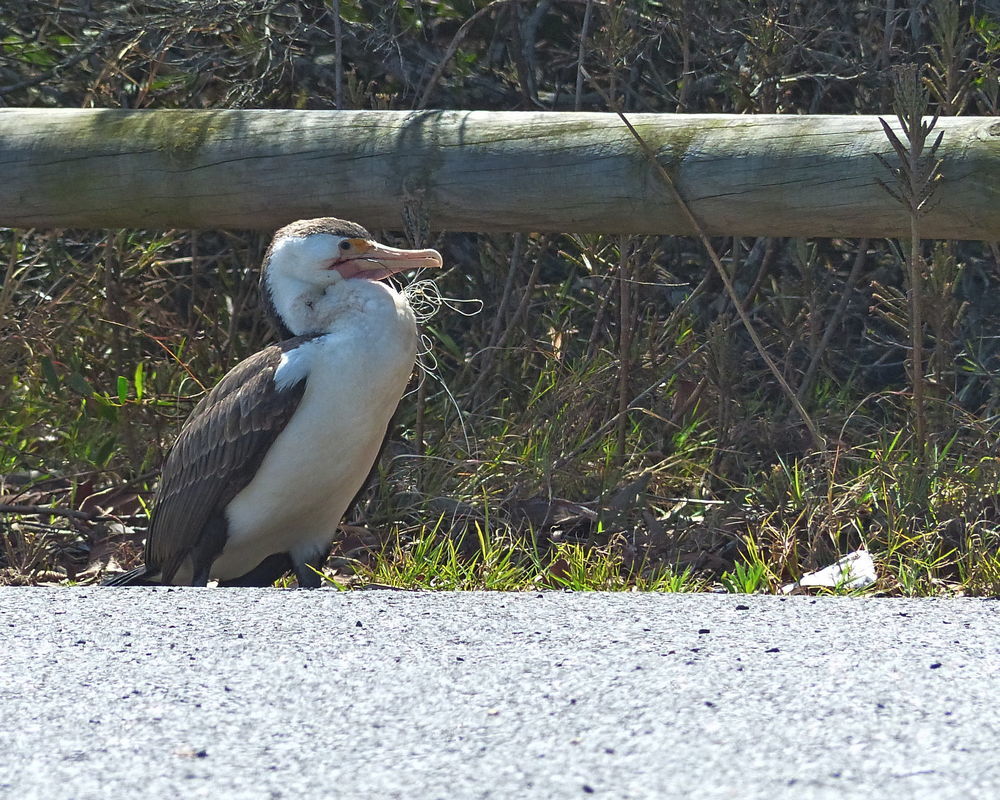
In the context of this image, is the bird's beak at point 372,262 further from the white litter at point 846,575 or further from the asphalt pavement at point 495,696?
the white litter at point 846,575

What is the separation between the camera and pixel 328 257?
469cm

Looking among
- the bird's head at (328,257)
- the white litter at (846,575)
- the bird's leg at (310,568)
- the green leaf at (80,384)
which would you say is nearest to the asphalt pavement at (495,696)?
the white litter at (846,575)

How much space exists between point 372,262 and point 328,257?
134 mm

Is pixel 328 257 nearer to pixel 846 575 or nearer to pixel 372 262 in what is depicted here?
pixel 372 262

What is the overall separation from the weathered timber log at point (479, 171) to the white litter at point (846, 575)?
3.21 feet

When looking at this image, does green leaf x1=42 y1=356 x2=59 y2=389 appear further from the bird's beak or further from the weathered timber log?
the bird's beak

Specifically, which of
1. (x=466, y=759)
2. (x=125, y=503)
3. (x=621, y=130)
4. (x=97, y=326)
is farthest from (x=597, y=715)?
(x=97, y=326)

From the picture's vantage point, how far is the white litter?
13.9 ft

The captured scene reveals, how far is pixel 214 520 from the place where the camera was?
15.6ft

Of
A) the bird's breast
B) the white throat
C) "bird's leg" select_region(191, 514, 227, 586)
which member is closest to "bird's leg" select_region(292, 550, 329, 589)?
the bird's breast

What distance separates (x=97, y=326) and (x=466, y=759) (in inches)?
167

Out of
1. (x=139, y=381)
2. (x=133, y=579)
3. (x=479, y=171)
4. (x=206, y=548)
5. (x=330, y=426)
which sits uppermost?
(x=479, y=171)

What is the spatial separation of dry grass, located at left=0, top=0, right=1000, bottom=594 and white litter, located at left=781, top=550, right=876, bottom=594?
89 mm

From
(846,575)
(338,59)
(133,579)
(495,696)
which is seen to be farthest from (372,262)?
(495,696)
